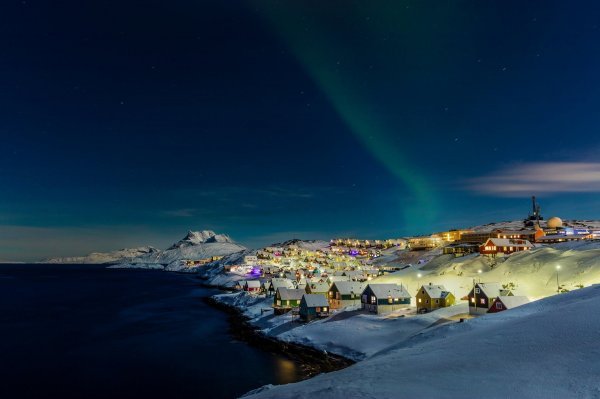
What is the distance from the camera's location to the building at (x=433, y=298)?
210ft


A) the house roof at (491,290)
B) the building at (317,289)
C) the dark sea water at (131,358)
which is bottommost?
the dark sea water at (131,358)

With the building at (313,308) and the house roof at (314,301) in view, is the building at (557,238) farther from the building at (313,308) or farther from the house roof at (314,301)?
the building at (313,308)

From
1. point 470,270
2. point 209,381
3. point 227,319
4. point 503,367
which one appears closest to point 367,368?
point 503,367

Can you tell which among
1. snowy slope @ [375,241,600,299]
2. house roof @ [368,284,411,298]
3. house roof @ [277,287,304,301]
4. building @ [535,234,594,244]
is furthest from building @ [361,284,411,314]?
building @ [535,234,594,244]

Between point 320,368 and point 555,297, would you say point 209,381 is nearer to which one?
point 320,368

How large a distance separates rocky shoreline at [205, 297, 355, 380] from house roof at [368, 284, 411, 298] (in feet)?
59.8

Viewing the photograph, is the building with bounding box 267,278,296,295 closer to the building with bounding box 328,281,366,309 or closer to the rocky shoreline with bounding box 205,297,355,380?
the rocky shoreline with bounding box 205,297,355,380

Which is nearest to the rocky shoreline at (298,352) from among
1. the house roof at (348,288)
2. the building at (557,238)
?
the house roof at (348,288)

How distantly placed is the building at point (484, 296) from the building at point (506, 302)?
1.29 meters

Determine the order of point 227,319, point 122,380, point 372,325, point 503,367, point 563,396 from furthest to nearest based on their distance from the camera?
point 227,319
point 372,325
point 122,380
point 503,367
point 563,396

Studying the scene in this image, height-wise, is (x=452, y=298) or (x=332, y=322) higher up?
(x=452, y=298)

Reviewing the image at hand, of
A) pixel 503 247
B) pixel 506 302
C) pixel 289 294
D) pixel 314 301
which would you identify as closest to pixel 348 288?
pixel 314 301

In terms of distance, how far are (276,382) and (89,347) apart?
128 ft

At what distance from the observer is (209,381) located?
44.4 meters
